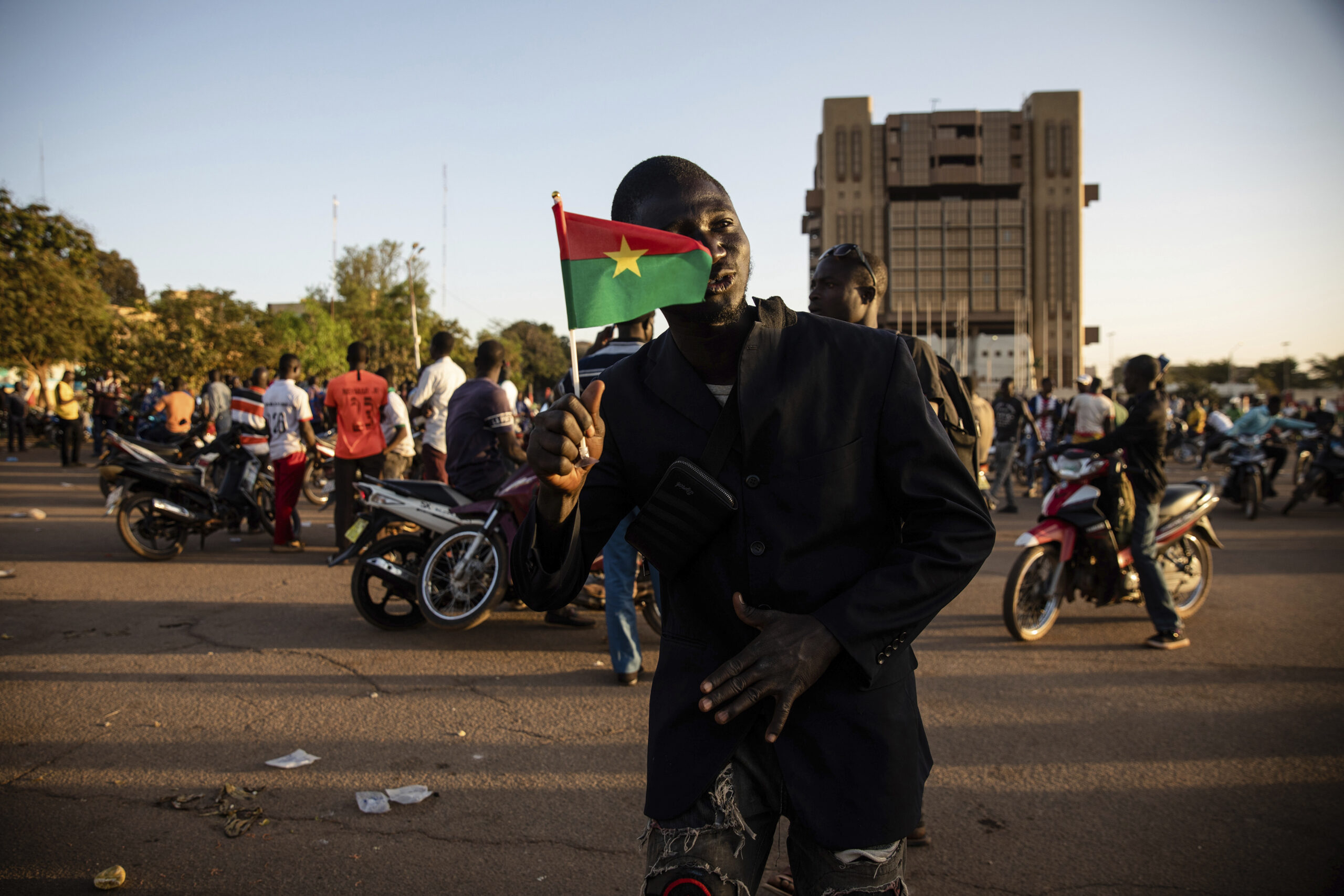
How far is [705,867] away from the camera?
150cm

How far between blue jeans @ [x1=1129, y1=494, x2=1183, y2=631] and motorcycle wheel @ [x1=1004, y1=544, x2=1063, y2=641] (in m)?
0.52

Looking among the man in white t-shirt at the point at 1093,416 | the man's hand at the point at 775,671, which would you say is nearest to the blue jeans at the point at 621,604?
the man's hand at the point at 775,671

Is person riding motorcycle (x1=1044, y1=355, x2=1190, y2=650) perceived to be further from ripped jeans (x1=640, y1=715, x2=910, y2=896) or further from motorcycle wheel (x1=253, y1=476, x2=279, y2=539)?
motorcycle wheel (x1=253, y1=476, x2=279, y2=539)

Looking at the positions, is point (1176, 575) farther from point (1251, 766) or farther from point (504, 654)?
point (504, 654)

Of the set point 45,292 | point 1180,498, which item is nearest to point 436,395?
point 1180,498

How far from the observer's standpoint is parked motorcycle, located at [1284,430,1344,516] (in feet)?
40.9

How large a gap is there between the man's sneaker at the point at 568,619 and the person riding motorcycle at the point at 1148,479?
362cm

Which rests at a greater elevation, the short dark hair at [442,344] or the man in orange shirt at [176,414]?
the short dark hair at [442,344]

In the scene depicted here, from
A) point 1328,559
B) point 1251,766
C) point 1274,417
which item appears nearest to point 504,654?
point 1251,766

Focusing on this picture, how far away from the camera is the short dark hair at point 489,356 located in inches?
268

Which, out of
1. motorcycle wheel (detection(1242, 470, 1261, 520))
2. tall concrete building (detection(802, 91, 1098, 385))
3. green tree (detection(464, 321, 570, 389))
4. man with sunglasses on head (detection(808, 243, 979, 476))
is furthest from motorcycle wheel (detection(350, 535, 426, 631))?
tall concrete building (detection(802, 91, 1098, 385))

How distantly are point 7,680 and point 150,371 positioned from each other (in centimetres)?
2243

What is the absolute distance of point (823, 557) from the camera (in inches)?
60.5

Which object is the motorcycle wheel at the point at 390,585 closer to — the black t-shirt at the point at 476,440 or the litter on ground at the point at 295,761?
the black t-shirt at the point at 476,440
